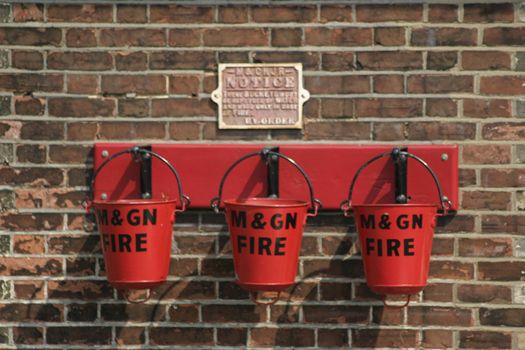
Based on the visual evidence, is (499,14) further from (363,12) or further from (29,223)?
(29,223)

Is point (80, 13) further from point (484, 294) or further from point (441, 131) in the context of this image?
point (484, 294)

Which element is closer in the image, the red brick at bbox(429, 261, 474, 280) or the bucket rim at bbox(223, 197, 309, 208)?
the bucket rim at bbox(223, 197, 309, 208)

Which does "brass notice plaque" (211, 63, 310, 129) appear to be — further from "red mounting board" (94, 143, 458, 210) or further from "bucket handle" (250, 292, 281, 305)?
"bucket handle" (250, 292, 281, 305)

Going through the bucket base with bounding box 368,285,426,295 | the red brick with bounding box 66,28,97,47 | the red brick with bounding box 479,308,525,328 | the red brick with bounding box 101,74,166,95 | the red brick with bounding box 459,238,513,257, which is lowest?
the red brick with bounding box 479,308,525,328

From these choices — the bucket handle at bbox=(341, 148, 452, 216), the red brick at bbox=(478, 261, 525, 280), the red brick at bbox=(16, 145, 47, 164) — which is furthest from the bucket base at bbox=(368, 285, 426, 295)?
the red brick at bbox=(16, 145, 47, 164)

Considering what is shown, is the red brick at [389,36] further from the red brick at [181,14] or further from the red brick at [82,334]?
the red brick at [82,334]

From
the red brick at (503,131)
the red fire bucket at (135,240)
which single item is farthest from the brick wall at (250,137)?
the red fire bucket at (135,240)

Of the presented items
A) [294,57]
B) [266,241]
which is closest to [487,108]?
[294,57]

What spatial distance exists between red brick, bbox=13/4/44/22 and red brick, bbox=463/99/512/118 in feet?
4.85

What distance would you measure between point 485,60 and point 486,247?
0.63 m

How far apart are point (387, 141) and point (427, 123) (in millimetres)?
147

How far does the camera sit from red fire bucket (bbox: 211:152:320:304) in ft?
8.48

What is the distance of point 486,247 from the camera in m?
2.89

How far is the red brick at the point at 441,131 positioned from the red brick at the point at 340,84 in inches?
8.3
